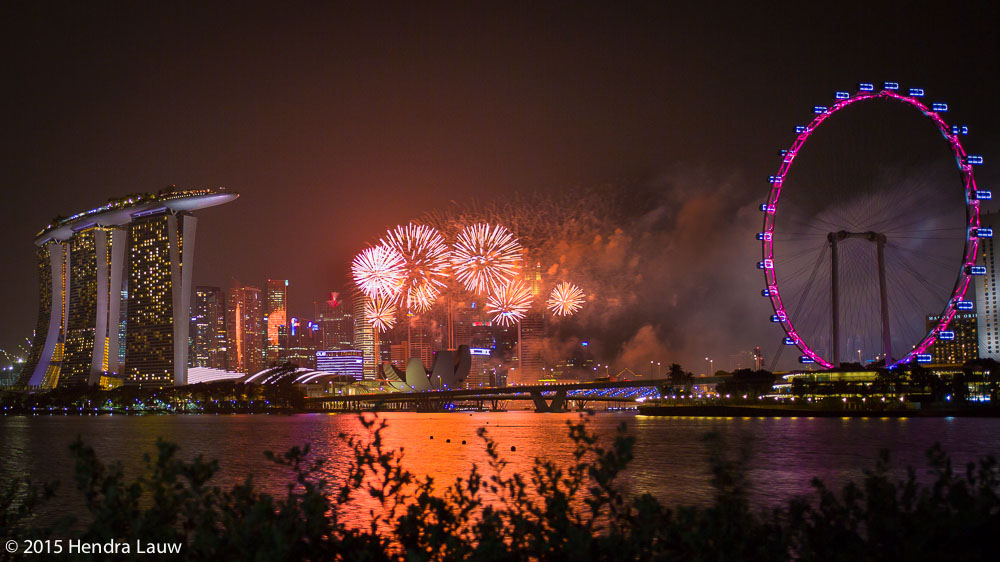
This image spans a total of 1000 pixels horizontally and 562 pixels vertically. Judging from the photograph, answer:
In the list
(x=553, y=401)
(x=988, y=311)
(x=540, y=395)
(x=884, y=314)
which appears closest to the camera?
(x=884, y=314)

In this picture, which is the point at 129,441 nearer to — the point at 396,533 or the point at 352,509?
the point at 352,509

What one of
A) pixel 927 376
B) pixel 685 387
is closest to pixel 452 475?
pixel 927 376

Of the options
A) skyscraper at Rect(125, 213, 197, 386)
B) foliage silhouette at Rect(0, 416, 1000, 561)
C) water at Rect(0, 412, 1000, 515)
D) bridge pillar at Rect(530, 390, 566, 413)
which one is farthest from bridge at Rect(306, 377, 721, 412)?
foliage silhouette at Rect(0, 416, 1000, 561)

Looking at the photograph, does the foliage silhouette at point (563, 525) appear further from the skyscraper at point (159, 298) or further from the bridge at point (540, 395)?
the skyscraper at point (159, 298)

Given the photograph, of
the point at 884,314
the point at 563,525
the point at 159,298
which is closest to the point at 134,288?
the point at 159,298

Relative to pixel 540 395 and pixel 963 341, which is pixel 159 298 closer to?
pixel 540 395

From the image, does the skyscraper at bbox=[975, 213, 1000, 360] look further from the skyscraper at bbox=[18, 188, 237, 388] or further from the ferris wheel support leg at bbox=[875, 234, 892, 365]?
the skyscraper at bbox=[18, 188, 237, 388]

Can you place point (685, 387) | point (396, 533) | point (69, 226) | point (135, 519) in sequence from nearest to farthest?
1. point (135, 519)
2. point (396, 533)
3. point (685, 387)
4. point (69, 226)

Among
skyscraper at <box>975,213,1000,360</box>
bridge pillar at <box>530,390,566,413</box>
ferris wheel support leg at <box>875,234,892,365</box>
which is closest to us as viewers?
ferris wheel support leg at <box>875,234,892,365</box>
